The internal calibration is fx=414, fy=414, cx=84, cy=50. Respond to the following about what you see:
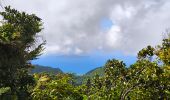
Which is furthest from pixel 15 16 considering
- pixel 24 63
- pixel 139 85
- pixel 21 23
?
pixel 139 85

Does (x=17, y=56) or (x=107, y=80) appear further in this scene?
(x=17, y=56)

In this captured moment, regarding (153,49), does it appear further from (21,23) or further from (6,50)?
(21,23)

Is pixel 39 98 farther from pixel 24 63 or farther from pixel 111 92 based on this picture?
pixel 24 63

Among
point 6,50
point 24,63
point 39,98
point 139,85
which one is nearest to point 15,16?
point 24,63

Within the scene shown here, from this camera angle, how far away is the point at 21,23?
163ft

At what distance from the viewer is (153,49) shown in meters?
30.4

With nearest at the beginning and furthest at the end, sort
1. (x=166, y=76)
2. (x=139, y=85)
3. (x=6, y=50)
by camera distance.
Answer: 1. (x=166, y=76)
2. (x=139, y=85)
3. (x=6, y=50)

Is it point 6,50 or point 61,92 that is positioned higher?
point 6,50

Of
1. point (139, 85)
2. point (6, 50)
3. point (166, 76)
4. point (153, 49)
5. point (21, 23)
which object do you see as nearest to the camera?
point (166, 76)

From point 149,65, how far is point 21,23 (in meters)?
25.1

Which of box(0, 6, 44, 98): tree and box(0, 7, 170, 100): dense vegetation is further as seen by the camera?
box(0, 6, 44, 98): tree

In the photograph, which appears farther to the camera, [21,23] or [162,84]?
[21,23]

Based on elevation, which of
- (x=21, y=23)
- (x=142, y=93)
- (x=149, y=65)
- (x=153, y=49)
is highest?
(x=21, y=23)

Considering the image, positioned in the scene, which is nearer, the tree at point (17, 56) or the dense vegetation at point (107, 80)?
the dense vegetation at point (107, 80)
